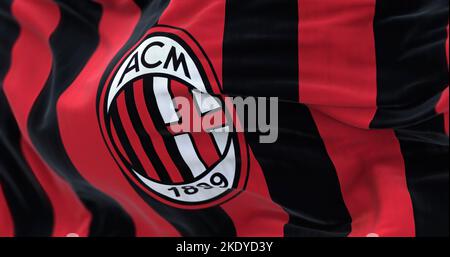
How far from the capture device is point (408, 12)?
2.35 ft

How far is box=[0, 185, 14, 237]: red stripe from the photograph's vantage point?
0.98 meters

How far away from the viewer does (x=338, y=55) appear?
72cm

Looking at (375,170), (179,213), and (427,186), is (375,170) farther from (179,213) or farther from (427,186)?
(179,213)

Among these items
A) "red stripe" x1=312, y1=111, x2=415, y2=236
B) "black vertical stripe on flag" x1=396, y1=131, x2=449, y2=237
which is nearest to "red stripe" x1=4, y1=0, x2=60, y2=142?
"red stripe" x1=312, y1=111, x2=415, y2=236

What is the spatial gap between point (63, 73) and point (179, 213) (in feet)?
0.85

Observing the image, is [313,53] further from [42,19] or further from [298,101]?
[42,19]

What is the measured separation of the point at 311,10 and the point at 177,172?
Result: 0.27 m

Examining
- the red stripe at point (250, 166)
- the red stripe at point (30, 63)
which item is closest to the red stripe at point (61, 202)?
the red stripe at point (30, 63)

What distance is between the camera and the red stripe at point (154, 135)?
0.77 m

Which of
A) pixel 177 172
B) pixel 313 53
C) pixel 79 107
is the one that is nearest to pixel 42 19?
pixel 79 107

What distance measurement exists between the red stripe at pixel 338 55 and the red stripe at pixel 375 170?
0.05m

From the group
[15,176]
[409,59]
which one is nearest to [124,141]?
[15,176]

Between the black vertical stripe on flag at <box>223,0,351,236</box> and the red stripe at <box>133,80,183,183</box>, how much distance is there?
0.11 meters

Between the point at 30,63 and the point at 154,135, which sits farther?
the point at 30,63
